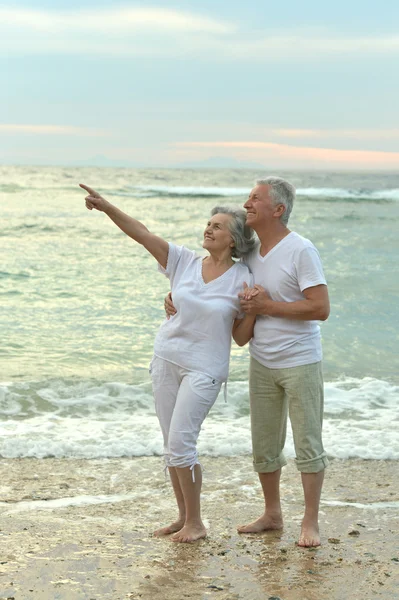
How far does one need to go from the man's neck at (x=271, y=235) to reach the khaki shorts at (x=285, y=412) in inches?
25.3

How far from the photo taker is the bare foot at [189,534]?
13.9 ft

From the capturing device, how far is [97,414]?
7.76 m

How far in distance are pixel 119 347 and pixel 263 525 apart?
654cm

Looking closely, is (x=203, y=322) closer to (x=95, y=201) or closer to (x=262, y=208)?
(x=262, y=208)

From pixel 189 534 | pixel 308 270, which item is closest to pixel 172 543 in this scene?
pixel 189 534

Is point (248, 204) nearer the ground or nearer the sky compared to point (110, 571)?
nearer the sky

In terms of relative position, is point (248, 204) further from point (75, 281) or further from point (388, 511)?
point (75, 281)

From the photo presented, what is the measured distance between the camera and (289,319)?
4.12 m

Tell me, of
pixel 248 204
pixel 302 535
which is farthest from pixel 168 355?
pixel 302 535

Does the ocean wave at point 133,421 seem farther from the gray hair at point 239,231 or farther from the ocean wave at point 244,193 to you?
the ocean wave at point 244,193

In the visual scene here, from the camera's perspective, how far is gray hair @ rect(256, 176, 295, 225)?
13.6ft

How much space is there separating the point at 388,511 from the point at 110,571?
2.00 meters

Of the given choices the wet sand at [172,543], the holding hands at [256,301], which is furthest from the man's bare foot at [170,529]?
the holding hands at [256,301]

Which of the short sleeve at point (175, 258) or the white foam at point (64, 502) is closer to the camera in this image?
the short sleeve at point (175, 258)
